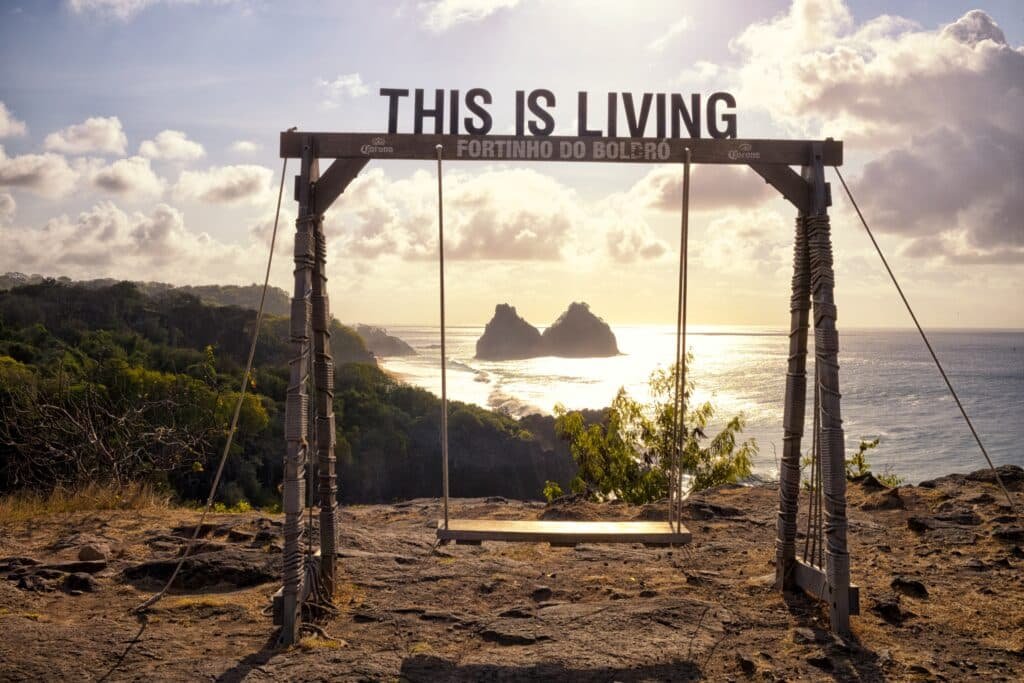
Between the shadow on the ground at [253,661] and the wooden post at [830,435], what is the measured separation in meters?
3.90

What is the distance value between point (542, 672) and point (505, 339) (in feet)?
493

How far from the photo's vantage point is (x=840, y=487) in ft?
19.0

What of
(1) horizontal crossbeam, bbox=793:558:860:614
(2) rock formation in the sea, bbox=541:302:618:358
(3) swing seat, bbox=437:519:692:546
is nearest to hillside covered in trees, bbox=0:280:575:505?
(3) swing seat, bbox=437:519:692:546

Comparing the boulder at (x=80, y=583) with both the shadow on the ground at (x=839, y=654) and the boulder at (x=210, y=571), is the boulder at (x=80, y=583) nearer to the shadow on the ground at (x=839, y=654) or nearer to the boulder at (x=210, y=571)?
the boulder at (x=210, y=571)

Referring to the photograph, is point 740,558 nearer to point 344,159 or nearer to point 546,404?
point 344,159

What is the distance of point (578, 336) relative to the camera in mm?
158125

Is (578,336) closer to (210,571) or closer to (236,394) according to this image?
(236,394)

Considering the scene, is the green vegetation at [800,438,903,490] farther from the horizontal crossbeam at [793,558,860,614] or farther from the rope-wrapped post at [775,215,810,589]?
the horizontal crossbeam at [793,558,860,614]

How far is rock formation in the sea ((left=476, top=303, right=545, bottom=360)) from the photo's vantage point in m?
154

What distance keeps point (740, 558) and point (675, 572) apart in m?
0.89

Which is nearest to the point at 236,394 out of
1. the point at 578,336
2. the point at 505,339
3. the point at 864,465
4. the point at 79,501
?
the point at 79,501

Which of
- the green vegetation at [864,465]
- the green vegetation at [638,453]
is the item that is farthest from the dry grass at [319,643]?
the green vegetation at [638,453]

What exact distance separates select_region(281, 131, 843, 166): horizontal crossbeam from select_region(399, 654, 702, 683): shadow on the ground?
3747 millimetres

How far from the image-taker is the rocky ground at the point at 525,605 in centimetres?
507
